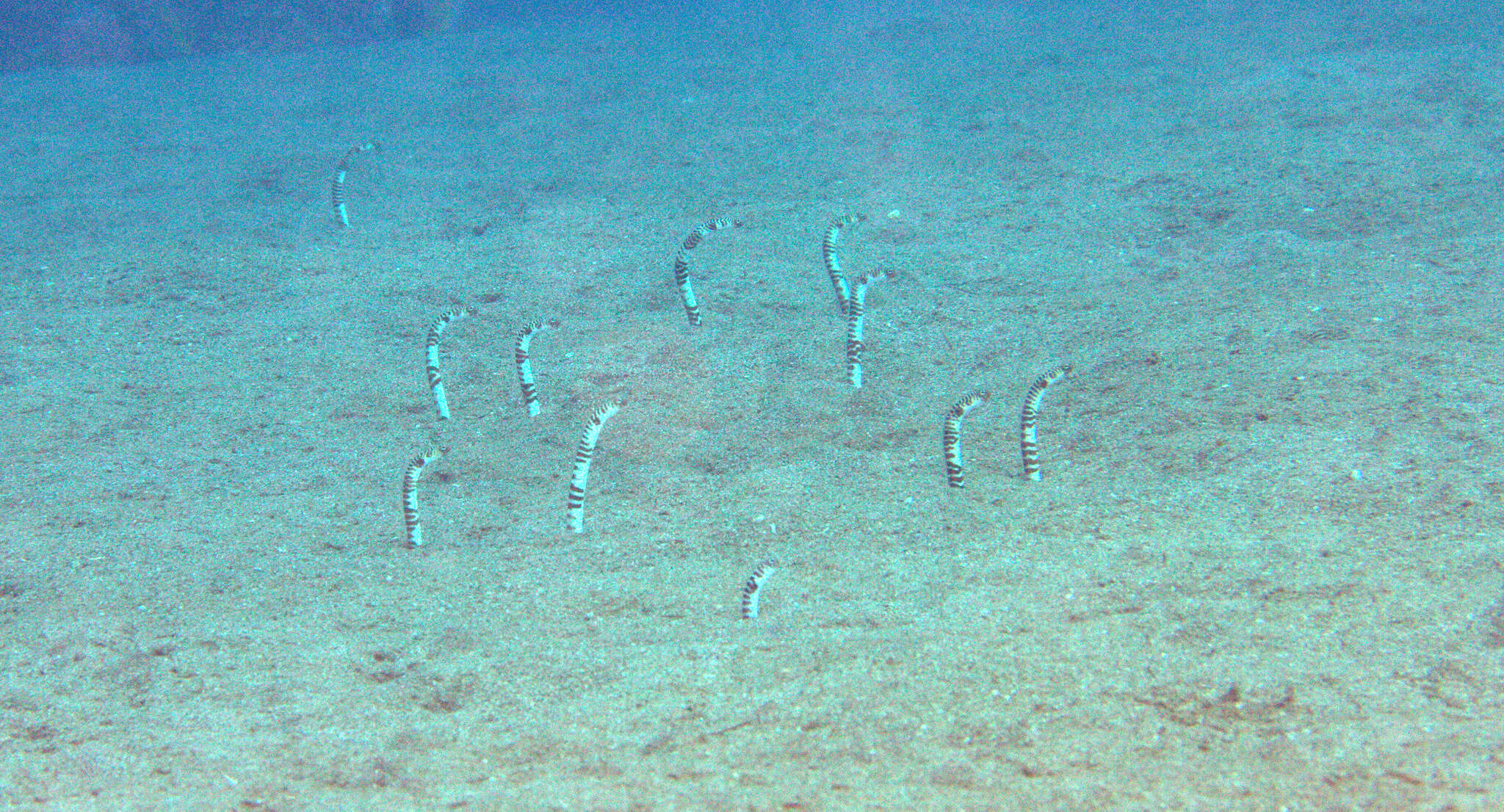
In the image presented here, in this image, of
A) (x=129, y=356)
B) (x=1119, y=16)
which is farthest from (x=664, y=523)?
(x=1119, y=16)

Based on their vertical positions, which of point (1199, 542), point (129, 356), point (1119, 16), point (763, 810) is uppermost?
point (1119, 16)

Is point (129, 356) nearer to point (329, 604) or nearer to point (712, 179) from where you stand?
point (329, 604)

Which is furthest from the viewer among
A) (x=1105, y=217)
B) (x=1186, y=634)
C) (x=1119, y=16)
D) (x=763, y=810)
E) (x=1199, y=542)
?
(x=1119, y=16)

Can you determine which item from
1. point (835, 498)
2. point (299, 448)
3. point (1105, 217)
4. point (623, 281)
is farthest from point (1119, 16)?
point (299, 448)

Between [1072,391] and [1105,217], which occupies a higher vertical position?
[1105,217]

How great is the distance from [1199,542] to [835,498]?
175 cm

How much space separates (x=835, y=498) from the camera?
4367 millimetres

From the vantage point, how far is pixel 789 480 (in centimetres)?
455

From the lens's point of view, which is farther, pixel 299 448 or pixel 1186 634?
pixel 299 448

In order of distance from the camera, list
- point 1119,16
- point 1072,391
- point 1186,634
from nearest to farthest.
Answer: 1. point 1186,634
2. point 1072,391
3. point 1119,16

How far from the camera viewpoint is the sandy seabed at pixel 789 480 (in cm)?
278

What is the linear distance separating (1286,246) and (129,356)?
915 centimetres

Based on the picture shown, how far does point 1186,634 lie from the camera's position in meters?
3.09

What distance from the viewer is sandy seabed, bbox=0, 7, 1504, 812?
110 inches
